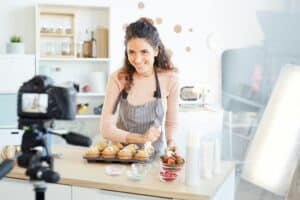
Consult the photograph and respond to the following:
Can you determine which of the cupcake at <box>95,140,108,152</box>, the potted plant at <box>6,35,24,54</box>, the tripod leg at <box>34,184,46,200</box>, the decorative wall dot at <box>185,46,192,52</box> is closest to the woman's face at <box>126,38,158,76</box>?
the cupcake at <box>95,140,108,152</box>

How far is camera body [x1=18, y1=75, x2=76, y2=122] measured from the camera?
3.69ft

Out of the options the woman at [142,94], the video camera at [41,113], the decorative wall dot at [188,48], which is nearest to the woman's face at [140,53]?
the woman at [142,94]

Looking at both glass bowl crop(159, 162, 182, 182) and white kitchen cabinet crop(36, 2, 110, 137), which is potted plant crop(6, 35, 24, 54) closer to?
white kitchen cabinet crop(36, 2, 110, 137)

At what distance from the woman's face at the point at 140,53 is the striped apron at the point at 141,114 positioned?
113mm

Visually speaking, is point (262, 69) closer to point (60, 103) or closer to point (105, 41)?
point (105, 41)

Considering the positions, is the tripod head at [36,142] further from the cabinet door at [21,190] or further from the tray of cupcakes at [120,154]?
the tray of cupcakes at [120,154]

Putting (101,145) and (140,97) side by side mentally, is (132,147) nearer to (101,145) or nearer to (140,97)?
(101,145)

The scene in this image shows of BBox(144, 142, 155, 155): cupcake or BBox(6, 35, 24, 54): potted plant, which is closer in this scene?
BBox(144, 142, 155, 155): cupcake

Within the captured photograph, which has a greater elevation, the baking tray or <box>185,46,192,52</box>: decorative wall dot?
<box>185,46,192,52</box>: decorative wall dot

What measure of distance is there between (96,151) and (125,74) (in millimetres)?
429

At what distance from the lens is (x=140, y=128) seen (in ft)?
6.95

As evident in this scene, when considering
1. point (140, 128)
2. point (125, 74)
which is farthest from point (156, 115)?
point (125, 74)

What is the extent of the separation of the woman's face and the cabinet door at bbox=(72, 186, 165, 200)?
2.16 feet

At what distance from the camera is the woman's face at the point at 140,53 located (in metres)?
2.03
